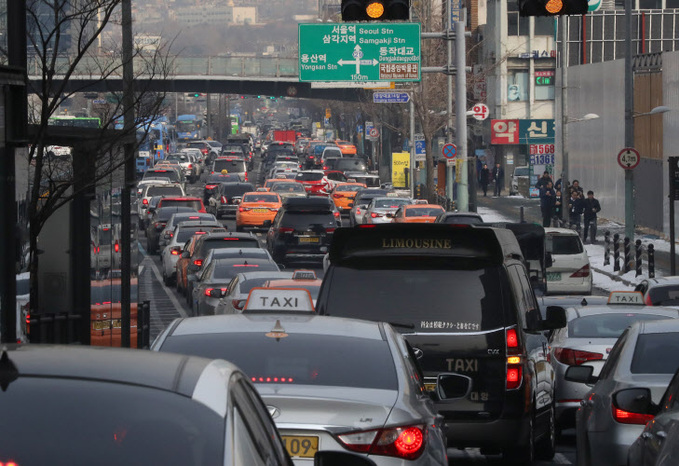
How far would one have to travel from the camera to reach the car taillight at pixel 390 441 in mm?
6562

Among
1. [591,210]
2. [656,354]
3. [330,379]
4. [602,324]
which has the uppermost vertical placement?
[330,379]

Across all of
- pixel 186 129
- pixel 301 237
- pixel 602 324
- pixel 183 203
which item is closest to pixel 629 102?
pixel 301 237

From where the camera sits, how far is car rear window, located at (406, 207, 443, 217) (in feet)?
138

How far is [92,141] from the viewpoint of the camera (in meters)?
15.9

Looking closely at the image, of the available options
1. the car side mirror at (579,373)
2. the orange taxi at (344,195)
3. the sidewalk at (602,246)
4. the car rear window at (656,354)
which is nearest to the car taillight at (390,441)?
the car rear window at (656,354)

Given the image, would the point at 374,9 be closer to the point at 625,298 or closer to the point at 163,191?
the point at 625,298

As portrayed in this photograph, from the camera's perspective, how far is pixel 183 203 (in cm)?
4666

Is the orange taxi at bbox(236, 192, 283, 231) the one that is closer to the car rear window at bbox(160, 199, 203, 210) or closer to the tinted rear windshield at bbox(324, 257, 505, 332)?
the car rear window at bbox(160, 199, 203, 210)

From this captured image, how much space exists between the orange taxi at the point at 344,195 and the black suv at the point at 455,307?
157 ft

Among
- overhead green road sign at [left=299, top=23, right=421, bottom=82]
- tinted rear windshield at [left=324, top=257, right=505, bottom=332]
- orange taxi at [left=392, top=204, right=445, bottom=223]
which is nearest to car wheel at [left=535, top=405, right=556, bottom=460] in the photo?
tinted rear windshield at [left=324, top=257, right=505, bottom=332]

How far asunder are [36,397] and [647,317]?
12.2m

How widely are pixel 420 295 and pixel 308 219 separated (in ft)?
87.8

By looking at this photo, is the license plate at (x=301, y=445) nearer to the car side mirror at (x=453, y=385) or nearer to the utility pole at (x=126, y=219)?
the car side mirror at (x=453, y=385)

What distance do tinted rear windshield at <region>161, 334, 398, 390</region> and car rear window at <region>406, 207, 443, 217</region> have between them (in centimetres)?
3442
